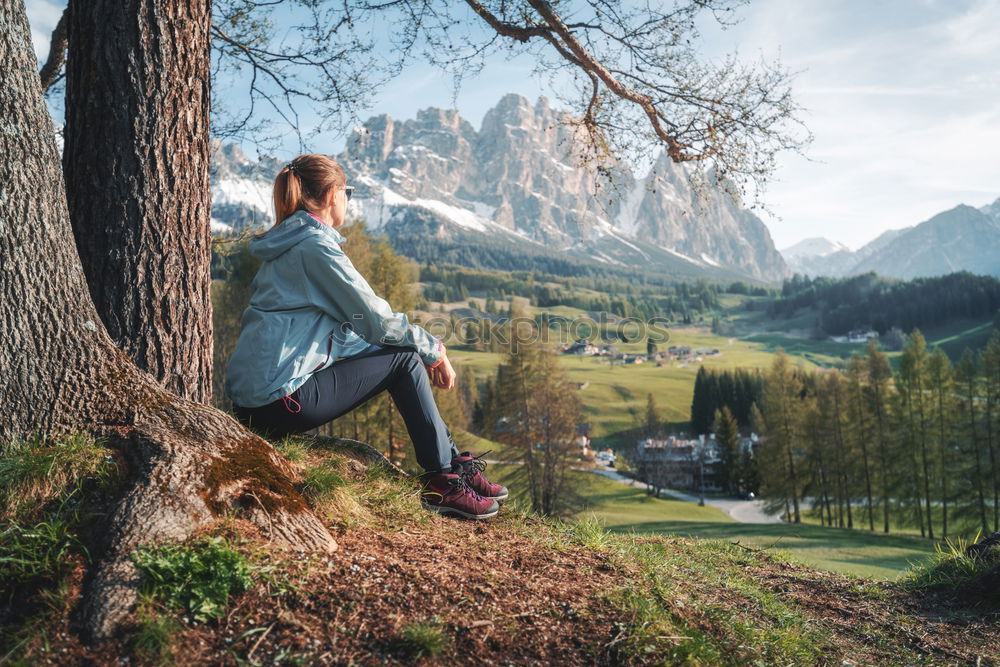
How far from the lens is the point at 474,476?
4.81 metres

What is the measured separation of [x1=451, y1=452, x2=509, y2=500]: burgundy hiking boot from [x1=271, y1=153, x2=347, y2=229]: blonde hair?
217 centimetres

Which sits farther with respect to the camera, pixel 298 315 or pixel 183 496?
pixel 298 315

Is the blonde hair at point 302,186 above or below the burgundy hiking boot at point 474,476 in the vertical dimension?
above

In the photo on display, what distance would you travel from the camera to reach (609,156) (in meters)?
8.62

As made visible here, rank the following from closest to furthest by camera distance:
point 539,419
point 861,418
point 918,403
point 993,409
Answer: point 539,419, point 993,409, point 918,403, point 861,418

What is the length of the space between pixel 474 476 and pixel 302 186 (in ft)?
8.27

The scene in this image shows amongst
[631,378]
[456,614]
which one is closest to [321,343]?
[456,614]

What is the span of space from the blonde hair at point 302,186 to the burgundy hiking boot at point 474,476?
2165mm

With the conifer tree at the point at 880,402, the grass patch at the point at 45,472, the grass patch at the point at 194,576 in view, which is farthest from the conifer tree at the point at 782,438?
the grass patch at the point at 45,472

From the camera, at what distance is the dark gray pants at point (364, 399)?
4102 mm

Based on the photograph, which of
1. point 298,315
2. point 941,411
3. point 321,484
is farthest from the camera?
point 941,411

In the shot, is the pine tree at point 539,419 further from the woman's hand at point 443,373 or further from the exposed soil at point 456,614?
the woman's hand at point 443,373

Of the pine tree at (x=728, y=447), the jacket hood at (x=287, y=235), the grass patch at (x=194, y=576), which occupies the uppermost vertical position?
the jacket hood at (x=287, y=235)

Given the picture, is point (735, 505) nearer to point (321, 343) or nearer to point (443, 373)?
point (443, 373)
